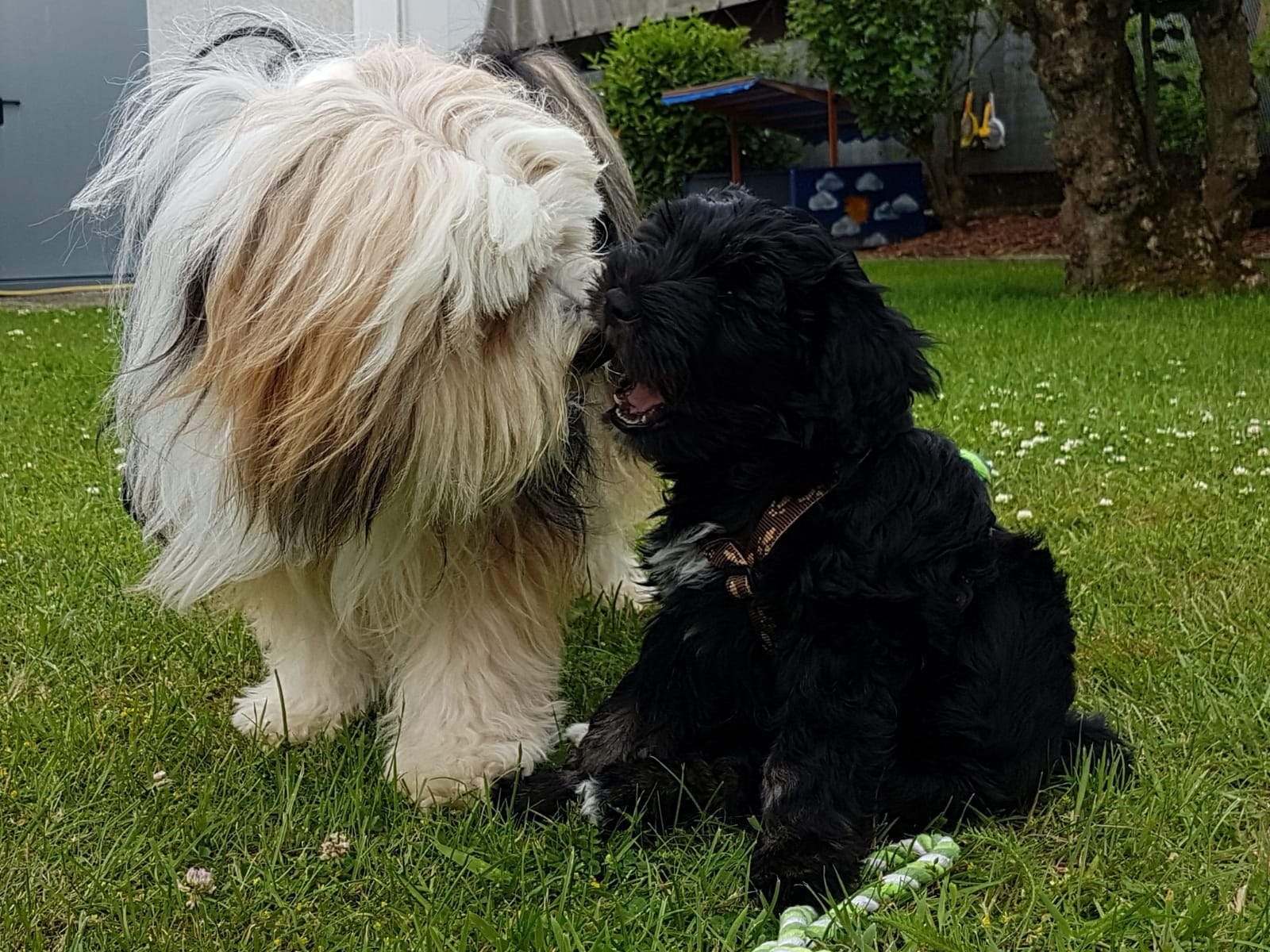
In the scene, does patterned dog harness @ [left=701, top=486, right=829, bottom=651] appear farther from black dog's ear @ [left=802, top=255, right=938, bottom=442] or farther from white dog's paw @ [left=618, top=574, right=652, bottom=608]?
white dog's paw @ [left=618, top=574, right=652, bottom=608]

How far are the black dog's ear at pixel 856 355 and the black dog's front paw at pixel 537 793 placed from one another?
2.83 feet

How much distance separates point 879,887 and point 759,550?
0.57 meters

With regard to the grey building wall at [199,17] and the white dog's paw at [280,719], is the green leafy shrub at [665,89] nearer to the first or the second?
the grey building wall at [199,17]

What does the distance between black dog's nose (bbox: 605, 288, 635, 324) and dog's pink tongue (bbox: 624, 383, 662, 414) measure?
118 mm

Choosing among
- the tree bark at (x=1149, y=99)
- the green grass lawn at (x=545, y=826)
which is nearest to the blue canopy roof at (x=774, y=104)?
the tree bark at (x=1149, y=99)

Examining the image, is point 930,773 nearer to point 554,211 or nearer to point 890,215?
point 554,211

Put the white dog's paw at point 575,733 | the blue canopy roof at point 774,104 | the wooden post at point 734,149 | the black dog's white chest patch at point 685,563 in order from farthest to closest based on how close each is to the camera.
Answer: the wooden post at point 734,149 < the blue canopy roof at point 774,104 < the white dog's paw at point 575,733 < the black dog's white chest patch at point 685,563

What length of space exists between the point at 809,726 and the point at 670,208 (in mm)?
895

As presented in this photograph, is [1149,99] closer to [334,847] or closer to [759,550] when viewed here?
[759,550]

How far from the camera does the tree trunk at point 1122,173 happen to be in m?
9.12

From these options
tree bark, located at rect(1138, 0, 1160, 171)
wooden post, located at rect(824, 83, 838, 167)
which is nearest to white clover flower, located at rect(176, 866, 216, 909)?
tree bark, located at rect(1138, 0, 1160, 171)

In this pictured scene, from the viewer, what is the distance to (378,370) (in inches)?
79.1

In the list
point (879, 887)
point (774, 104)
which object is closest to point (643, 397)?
point (879, 887)

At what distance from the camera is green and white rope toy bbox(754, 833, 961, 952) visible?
1.79 m
